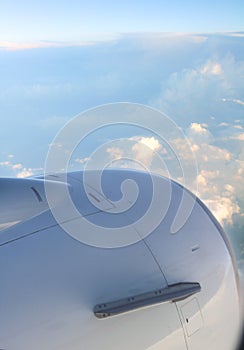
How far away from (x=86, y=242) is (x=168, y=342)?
0.52 meters

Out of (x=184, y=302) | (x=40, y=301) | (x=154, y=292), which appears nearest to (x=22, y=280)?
(x=40, y=301)

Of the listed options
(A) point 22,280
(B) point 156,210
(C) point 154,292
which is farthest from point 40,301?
(B) point 156,210

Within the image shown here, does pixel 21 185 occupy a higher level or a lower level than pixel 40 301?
higher

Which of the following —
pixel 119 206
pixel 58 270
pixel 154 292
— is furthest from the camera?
pixel 119 206

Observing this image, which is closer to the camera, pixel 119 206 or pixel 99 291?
pixel 99 291

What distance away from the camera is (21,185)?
2.33 m

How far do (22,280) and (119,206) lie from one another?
26.1 inches

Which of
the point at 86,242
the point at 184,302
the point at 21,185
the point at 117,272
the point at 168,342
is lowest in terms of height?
the point at 168,342

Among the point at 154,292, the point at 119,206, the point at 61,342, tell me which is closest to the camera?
the point at 61,342

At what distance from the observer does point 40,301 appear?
177 cm

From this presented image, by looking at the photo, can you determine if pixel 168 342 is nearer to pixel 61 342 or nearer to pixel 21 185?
pixel 61 342

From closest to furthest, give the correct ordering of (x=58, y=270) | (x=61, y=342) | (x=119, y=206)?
(x=61, y=342), (x=58, y=270), (x=119, y=206)

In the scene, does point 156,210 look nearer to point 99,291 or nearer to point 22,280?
point 99,291

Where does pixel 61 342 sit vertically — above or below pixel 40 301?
below
